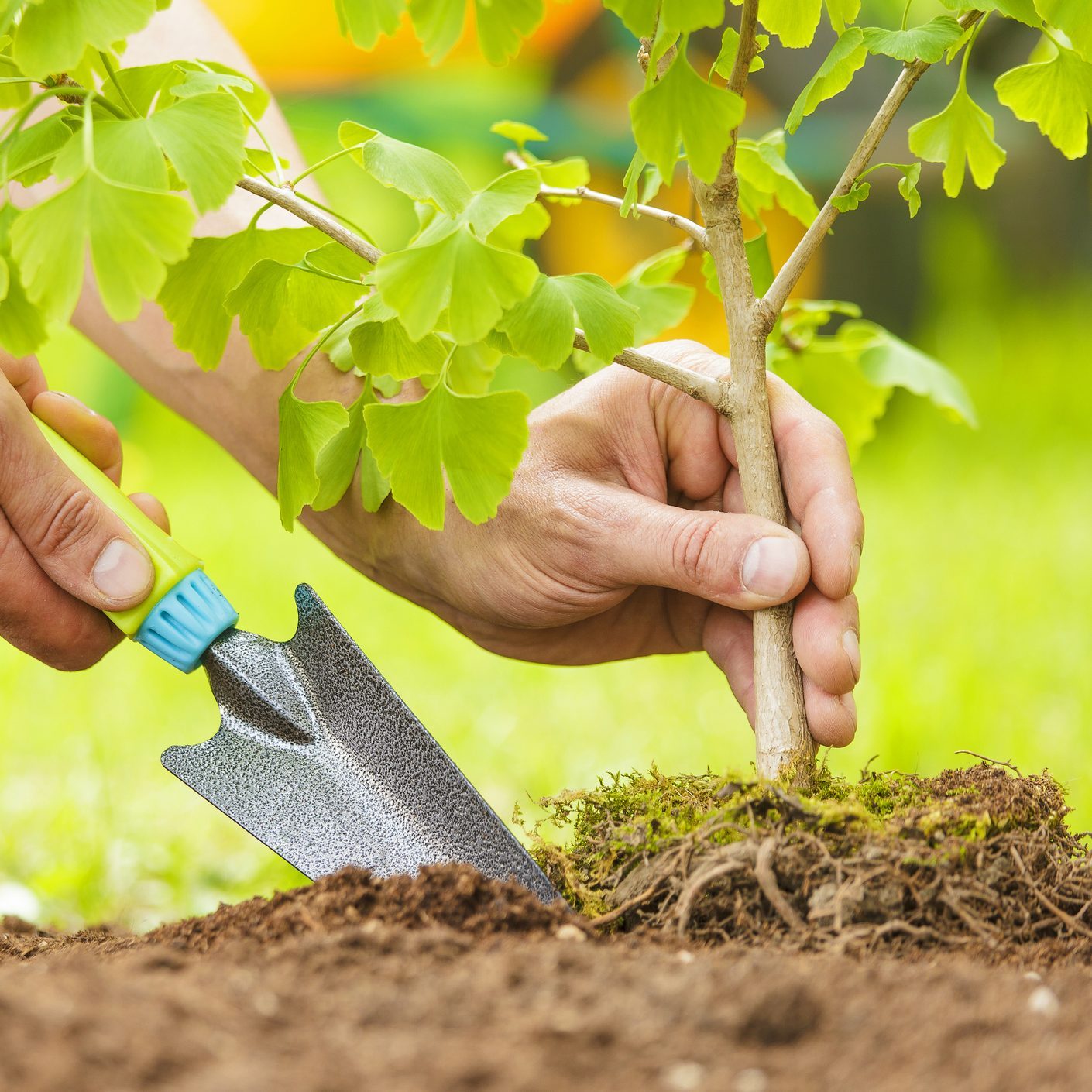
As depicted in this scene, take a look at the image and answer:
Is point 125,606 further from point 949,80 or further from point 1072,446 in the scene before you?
point 949,80

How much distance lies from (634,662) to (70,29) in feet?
6.61

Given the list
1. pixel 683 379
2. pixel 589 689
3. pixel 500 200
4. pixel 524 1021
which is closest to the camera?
pixel 524 1021

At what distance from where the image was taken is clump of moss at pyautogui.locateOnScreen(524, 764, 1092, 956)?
2.83ft

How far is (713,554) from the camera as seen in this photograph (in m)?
1.08

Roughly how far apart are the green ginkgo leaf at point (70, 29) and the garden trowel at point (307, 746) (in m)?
0.52

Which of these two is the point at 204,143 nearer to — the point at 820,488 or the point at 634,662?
the point at 820,488

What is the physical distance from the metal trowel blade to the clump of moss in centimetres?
10

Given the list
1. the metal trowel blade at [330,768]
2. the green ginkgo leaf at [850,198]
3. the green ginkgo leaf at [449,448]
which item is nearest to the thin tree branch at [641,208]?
the green ginkgo leaf at [850,198]

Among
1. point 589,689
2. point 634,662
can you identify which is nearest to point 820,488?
point 589,689

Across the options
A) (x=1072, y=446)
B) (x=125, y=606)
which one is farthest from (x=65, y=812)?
(x=1072, y=446)

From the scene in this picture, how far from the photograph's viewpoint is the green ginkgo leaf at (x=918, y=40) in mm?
880

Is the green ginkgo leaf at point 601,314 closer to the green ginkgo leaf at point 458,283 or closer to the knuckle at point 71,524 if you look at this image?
the green ginkgo leaf at point 458,283

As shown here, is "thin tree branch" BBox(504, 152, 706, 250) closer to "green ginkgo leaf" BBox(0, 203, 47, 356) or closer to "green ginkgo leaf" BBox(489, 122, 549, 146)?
"green ginkgo leaf" BBox(489, 122, 549, 146)

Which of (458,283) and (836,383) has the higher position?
(458,283)
